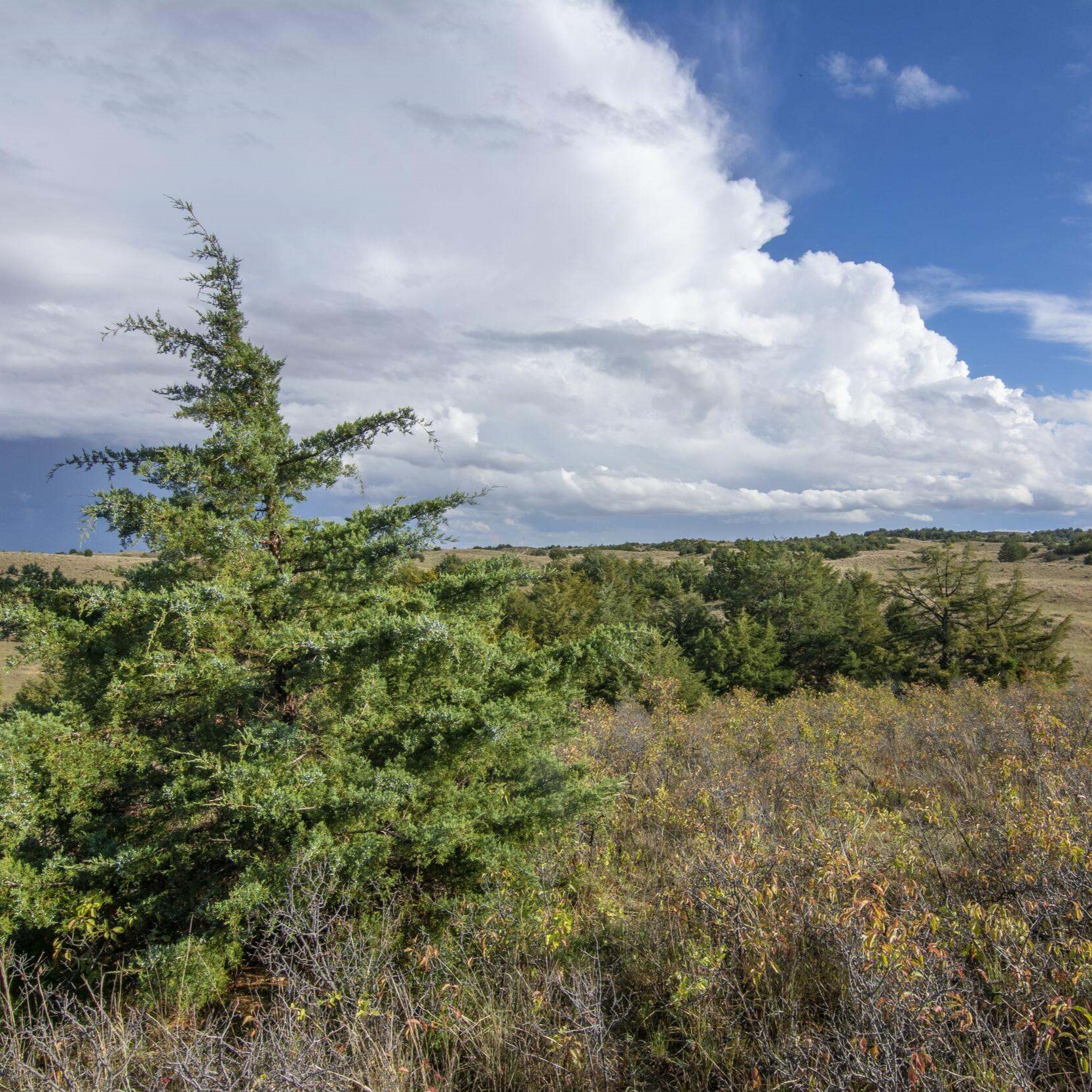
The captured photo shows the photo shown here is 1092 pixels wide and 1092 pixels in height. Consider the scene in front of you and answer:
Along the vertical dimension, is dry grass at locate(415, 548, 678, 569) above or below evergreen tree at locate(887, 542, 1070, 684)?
above

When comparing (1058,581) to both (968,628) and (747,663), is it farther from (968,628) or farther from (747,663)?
(747,663)

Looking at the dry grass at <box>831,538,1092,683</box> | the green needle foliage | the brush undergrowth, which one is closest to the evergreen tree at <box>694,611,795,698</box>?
the dry grass at <box>831,538,1092,683</box>

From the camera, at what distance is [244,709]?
5832 millimetres

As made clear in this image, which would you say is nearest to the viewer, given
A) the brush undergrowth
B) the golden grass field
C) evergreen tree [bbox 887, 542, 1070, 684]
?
the brush undergrowth

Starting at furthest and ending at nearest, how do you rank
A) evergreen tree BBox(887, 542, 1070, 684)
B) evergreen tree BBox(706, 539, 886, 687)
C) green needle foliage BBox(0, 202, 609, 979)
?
evergreen tree BBox(706, 539, 886, 687) < evergreen tree BBox(887, 542, 1070, 684) < green needle foliage BBox(0, 202, 609, 979)

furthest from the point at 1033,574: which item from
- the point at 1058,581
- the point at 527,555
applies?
the point at 527,555

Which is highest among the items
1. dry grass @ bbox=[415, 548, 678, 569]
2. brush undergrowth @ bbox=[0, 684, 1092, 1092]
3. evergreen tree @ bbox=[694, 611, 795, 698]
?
dry grass @ bbox=[415, 548, 678, 569]

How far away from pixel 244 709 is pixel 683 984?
4.47 m

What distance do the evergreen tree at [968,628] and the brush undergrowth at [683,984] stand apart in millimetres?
20581

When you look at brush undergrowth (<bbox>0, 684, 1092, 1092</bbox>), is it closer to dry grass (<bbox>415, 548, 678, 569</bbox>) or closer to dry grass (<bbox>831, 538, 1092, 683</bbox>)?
dry grass (<bbox>415, 548, 678, 569</bbox>)

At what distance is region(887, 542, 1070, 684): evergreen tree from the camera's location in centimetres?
2342

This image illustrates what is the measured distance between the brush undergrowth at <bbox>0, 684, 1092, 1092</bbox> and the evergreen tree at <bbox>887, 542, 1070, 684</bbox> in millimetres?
20581

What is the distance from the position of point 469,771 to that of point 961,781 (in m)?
6.37

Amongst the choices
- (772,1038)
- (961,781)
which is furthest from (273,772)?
(961,781)
